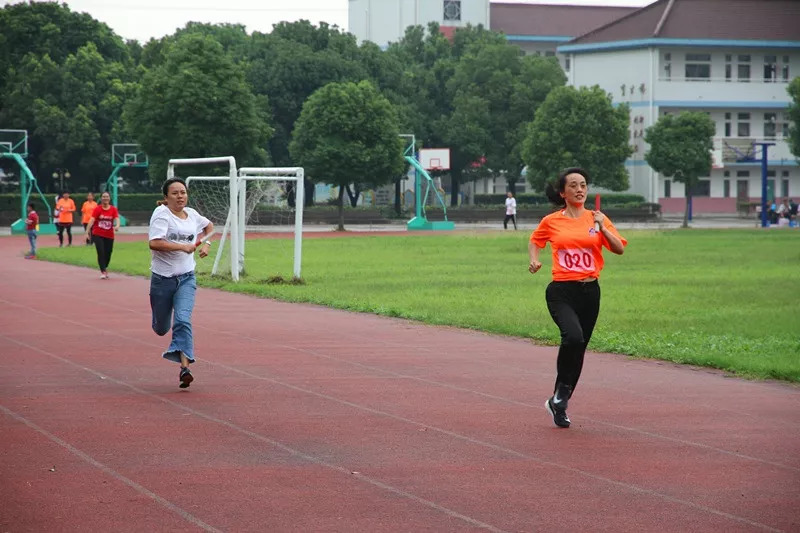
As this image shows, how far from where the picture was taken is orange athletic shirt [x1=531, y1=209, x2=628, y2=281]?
9250 millimetres

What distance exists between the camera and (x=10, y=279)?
2589 cm

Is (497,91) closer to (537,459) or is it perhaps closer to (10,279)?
(10,279)

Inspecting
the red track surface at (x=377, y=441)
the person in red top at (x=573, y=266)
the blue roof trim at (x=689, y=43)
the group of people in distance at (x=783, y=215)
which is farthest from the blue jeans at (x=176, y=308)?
the blue roof trim at (x=689, y=43)

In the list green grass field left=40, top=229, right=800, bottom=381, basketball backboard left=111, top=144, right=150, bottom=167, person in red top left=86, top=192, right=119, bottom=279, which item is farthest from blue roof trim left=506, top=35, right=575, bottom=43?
person in red top left=86, top=192, right=119, bottom=279

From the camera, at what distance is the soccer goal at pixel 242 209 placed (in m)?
25.3

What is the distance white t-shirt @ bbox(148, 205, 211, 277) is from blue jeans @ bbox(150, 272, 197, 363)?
7cm

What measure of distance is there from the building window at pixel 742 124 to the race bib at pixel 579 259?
77.1m

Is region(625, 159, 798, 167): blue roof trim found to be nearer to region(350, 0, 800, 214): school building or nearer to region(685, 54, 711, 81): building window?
region(350, 0, 800, 214): school building

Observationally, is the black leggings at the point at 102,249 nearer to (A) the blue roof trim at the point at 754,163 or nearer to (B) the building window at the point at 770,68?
(A) the blue roof trim at the point at 754,163

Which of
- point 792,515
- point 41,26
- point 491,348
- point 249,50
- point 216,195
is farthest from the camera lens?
point 249,50

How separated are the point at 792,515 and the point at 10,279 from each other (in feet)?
71.4

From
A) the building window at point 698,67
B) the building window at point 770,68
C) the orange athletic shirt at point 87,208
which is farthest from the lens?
the building window at point 770,68

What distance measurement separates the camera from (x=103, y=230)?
26.0 meters

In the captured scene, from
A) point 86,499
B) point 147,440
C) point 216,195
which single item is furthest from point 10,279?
point 86,499
